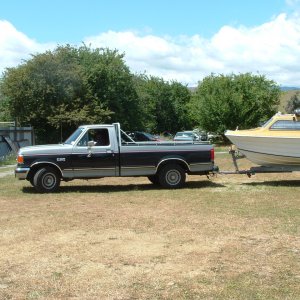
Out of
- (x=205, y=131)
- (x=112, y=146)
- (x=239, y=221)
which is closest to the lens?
(x=239, y=221)

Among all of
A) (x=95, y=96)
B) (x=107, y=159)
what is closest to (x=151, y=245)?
(x=107, y=159)

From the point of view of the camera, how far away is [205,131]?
46.5 meters

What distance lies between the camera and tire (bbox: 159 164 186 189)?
14.1m

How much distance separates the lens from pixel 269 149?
14.9 m

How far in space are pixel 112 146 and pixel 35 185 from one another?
2278 mm

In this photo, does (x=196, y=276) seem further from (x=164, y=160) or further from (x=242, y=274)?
(x=164, y=160)

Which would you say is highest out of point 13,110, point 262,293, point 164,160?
point 13,110

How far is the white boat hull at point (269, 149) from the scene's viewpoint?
579 inches

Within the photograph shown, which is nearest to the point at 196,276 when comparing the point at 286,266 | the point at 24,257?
the point at 286,266

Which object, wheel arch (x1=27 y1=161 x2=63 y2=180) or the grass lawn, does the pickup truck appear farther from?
A: the grass lawn

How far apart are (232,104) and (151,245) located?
37.5 meters

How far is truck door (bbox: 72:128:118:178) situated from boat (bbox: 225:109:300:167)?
12.9 feet

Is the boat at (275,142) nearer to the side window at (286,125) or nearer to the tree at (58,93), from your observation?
the side window at (286,125)

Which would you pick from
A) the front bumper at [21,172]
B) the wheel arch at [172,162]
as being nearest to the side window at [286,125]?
the wheel arch at [172,162]
